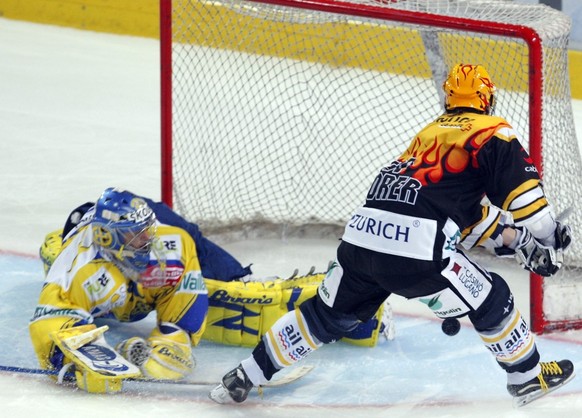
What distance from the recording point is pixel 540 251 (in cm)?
365

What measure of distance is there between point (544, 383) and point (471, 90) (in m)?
0.87

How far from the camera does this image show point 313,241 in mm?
5340

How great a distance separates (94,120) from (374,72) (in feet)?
5.68

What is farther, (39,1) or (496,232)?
(39,1)

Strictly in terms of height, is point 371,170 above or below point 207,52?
below

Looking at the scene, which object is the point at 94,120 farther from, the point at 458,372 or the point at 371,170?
the point at 458,372

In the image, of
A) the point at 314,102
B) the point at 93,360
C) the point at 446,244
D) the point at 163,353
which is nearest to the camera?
the point at 446,244

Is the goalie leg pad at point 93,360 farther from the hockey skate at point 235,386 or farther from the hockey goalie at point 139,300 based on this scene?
the hockey skate at point 235,386

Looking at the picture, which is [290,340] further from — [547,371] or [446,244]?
[547,371]

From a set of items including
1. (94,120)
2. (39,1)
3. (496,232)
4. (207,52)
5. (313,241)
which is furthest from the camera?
(39,1)

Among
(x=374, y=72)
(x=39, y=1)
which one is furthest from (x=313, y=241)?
(x=39, y=1)

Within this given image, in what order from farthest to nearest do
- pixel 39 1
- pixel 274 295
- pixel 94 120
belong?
pixel 39 1 < pixel 94 120 < pixel 274 295

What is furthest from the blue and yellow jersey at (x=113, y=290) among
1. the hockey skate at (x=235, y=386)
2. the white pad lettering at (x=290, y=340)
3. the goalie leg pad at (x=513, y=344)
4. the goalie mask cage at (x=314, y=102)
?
the goalie mask cage at (x=314, y=102)

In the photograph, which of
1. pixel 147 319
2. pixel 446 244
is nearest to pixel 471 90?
pixel 446 244
